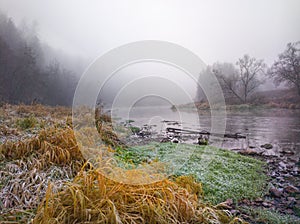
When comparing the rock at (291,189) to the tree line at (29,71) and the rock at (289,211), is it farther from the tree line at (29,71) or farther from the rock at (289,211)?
the tree line at (29,71)

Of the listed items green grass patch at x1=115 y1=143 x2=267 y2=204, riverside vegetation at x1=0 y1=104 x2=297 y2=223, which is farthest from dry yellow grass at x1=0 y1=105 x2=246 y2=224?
green grass patch at x1=115 y1=143 x2=267 y2=204

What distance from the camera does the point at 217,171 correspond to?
2.13m

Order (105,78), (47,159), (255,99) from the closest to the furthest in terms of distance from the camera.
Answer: (47,159) → (105,78) → (255,99)

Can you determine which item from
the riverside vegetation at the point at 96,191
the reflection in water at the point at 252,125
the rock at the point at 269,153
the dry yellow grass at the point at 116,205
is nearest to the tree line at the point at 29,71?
the reflection in water at the point at 252,125

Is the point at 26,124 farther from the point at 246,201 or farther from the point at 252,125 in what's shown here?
the point at 252,125

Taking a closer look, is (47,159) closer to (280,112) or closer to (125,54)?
(125,54)

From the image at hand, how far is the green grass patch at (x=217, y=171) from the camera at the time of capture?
1698mm

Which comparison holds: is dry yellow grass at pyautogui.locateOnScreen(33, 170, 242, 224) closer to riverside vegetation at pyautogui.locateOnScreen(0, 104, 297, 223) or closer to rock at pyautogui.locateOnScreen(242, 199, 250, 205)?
riverside vegetation at pyautogui.locateOnScreen(0, 104, 297, 223)

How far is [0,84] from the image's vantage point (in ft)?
14.5

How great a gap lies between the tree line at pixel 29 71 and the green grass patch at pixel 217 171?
365 cm

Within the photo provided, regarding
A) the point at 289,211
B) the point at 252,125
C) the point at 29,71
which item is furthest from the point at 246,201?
the point at 252,125

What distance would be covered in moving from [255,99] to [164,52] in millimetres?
8060

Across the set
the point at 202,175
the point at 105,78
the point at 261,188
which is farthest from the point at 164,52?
the point at 261,188

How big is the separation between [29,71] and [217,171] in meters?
5.05
